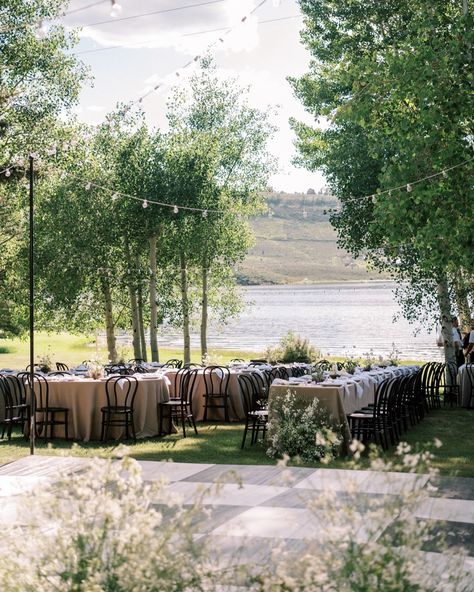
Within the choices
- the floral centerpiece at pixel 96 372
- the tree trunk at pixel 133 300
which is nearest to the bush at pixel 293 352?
the tree trunk at pixel 133 300

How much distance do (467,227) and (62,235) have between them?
12.5m

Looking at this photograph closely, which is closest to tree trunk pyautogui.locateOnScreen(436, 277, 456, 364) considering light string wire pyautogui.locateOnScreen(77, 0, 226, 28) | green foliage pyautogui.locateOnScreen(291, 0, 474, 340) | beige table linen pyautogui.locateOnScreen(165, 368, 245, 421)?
green foliage pyautogui.locateOnScreen(291, 0, 474, 340)

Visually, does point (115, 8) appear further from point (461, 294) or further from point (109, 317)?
Result: point (109, 317)

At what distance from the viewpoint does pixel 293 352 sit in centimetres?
1962

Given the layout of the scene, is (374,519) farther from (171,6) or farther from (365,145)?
(365,145)

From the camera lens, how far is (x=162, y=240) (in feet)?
75.3

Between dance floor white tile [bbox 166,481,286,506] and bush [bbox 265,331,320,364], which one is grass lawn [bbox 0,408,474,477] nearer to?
dance floor white tile [bbox 166,481,286,506]

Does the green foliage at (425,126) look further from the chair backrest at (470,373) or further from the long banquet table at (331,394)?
the chair backrest at (470,373)

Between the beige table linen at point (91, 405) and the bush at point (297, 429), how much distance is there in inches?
89.5

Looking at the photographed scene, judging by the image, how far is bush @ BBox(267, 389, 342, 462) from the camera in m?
9.35

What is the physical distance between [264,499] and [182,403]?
14.2ft

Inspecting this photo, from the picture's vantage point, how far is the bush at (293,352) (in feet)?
63.8

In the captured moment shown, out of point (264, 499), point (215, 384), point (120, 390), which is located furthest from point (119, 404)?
point (264, 499)

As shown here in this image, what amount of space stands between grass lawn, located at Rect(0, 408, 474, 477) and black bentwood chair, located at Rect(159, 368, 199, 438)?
0.23 meters
